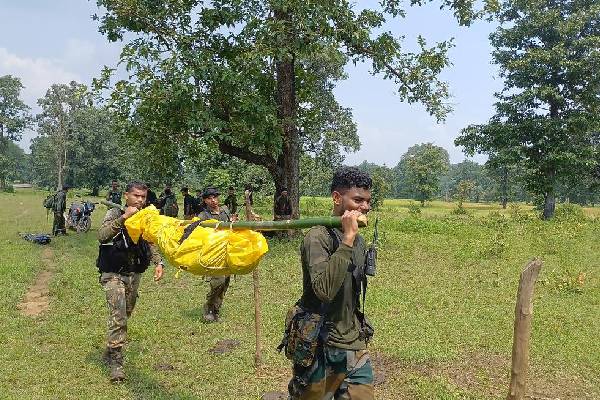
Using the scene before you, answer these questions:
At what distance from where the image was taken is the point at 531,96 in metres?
29.3

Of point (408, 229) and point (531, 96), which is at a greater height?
point (531, 96)

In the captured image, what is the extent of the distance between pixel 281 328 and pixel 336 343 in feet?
19.6

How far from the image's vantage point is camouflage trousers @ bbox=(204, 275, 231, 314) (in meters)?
9.67

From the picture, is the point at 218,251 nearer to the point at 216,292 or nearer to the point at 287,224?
the point at 287,224

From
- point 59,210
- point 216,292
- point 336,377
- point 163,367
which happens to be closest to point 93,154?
point 59,210

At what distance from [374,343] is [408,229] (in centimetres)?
1533

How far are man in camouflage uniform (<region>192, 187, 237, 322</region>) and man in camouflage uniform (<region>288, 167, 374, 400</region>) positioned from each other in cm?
455

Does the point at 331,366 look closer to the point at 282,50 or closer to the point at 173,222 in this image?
the point at 173,222

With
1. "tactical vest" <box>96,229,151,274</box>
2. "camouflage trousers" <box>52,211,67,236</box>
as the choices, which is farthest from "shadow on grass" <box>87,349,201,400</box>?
"camouflage trousers" <box>52,211,67,236</box>

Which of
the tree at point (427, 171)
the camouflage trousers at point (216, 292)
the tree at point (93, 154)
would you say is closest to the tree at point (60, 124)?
the tree at point (93, 154)

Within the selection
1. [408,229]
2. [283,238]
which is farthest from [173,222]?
[408,229]

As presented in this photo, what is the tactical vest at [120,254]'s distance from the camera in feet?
23.4

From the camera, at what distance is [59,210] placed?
21766 mm

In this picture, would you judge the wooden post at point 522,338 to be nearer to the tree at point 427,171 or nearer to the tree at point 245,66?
the tree at point 245,66
